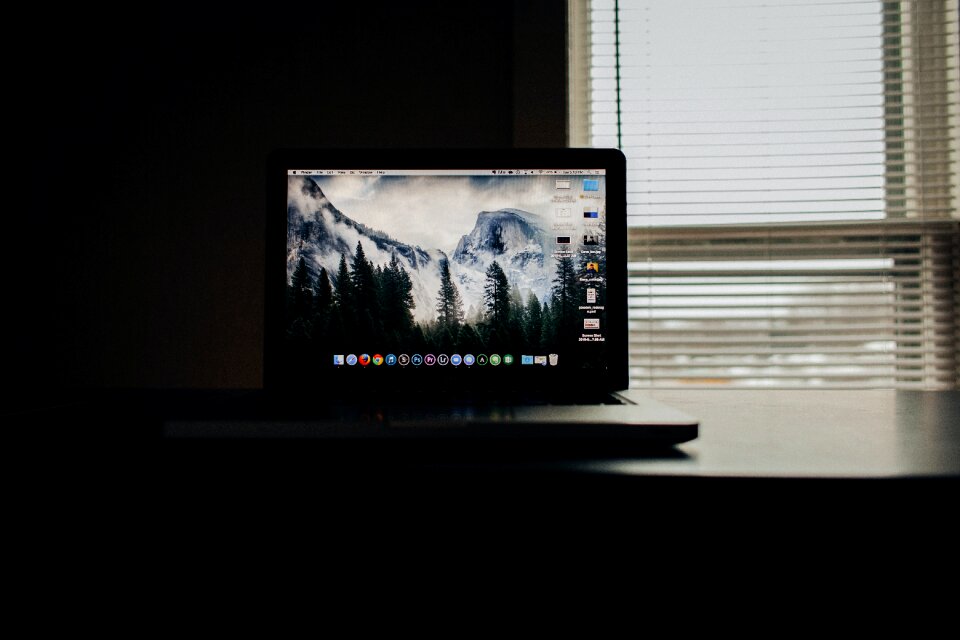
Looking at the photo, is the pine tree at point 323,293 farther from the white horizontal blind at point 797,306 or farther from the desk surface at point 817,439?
the white horizontal blind at point 797,306

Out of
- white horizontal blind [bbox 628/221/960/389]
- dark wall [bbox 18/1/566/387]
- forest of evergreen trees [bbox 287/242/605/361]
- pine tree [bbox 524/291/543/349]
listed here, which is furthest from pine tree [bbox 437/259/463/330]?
white horizontal blind [bbox 628/221/960/389]

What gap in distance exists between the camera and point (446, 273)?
2.70ft

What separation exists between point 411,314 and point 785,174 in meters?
1.10

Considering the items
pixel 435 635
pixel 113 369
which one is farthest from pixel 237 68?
pixel 435 635

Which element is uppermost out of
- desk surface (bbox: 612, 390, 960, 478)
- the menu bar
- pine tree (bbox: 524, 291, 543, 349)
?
the menu bar

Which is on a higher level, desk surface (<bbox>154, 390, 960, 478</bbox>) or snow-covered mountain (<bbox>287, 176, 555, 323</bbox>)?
snow-covered mountain (<bbox>287, 176, 555, 323</bbox>)

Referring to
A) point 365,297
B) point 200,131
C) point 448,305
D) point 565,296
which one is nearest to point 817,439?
point 565,296

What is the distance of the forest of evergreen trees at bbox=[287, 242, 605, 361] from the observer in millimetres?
805

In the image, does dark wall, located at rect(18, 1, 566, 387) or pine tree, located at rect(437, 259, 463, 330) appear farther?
dark wall, located at rect(18, 1, 566, 387)

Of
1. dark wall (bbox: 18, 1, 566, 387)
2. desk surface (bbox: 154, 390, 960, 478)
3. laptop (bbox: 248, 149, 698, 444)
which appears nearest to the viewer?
desk surface (bbox: 154, 390, 960, 478)

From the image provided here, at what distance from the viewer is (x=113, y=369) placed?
125cm

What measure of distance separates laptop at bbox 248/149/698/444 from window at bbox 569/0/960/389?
0.62 m

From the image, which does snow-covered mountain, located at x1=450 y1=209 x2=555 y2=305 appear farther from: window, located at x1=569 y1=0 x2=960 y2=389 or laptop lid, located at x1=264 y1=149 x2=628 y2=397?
window, located at x1=569 y1=0 x2=960 y2=389

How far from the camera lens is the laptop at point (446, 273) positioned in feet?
2.62
